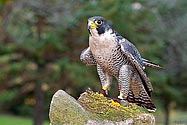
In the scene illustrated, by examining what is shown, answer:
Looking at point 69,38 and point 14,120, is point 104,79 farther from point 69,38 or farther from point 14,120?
point 14,120

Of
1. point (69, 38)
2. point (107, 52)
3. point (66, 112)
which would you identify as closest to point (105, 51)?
point (107, 52)

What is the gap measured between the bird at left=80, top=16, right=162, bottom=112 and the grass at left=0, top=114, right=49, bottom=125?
13.3m


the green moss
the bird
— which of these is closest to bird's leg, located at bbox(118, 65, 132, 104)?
the bird

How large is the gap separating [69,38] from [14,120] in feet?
22.6

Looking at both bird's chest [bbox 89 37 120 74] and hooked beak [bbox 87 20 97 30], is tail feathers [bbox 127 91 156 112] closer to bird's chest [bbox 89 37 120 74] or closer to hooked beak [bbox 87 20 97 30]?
bird's chest [bbox 89 37 120 74]

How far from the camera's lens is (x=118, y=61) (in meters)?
4.79

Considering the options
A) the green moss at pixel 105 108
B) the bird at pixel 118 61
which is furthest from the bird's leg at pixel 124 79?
the green moss at pixel 105 108

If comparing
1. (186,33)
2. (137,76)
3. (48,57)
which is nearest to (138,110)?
(137,76)

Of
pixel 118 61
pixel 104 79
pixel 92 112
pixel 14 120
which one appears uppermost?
pixel 118 61

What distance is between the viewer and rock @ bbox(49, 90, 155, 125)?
15.3 feet

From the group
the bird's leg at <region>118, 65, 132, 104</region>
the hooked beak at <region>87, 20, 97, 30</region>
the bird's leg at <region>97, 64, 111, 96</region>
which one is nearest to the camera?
the hooked beak at <region>87, 20, 97, 30</region>

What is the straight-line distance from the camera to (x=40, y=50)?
13.0 m

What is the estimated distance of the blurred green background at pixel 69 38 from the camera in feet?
40.4

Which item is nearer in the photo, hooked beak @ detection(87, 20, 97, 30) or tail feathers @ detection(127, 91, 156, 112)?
hooked beak @ detection(87, 20, 97, 30)
